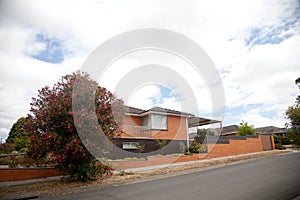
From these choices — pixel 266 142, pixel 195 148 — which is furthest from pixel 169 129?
pixel 266 142

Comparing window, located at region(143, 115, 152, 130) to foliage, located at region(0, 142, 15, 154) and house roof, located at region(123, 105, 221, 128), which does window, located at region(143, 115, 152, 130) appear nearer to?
house roof, located at region(123, 105, 221, 128)

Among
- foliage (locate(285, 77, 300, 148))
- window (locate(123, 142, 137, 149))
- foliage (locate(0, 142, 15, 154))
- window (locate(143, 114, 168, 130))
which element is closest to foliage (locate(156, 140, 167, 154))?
window (locate(143, 114, 168, 130))

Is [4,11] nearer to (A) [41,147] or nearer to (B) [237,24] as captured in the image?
(A) [41,147]

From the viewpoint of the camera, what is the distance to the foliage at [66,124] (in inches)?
390

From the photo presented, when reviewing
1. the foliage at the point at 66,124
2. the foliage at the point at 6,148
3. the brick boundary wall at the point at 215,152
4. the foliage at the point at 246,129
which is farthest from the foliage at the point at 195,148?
the foliage at the point at 6,148

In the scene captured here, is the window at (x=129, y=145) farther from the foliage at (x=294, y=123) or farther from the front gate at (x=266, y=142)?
the front gate at (x=266, y=142)

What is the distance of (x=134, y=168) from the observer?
52.9ft

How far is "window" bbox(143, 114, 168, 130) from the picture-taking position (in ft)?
75.0

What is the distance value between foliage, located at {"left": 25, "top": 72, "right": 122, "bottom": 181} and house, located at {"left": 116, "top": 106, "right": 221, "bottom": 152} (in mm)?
8817

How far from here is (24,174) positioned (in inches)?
454

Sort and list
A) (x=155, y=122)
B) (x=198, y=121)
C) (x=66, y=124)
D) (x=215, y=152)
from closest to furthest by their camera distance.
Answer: (x=66, y=124), (x=215, y=152), (x=155, y=122), (x=198, y=121)

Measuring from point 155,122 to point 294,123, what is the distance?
1878 centimetres

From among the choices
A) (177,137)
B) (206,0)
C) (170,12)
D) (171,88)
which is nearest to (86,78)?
(170,12)

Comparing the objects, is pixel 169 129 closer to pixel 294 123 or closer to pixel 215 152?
pixel 215 152
